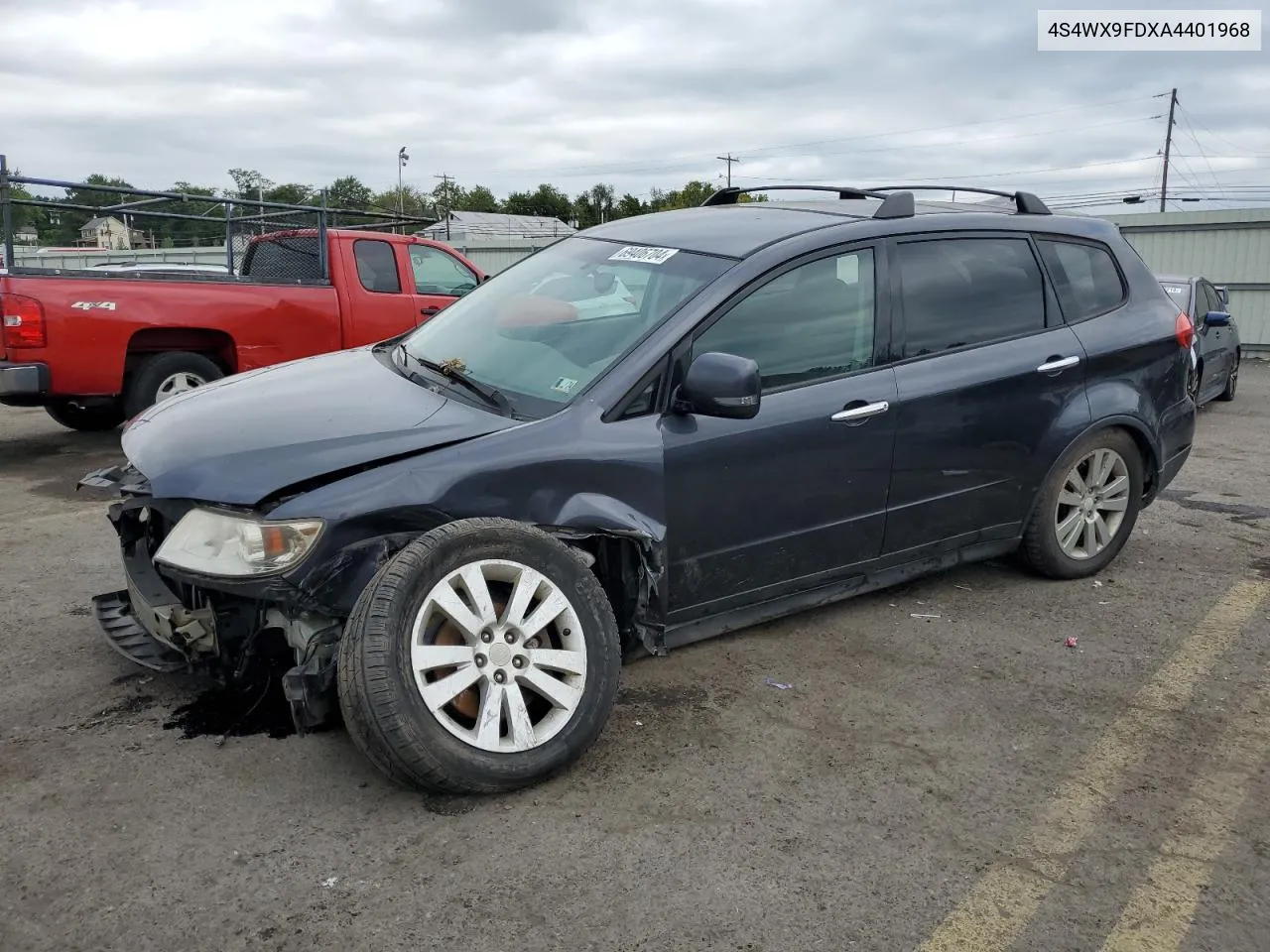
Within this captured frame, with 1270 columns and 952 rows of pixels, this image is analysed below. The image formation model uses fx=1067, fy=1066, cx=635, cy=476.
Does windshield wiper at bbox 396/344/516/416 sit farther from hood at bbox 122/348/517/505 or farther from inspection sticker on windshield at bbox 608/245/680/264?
inspection sticker on windshield at bbox 608/245/680/264

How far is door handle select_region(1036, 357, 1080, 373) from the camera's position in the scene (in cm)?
459

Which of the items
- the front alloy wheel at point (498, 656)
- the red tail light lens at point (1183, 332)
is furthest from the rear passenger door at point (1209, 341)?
the front alloy wheel at point (498, 656)

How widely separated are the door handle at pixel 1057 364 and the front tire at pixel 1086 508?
1.15ft

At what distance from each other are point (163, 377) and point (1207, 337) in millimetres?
9759

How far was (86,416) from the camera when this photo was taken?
9.09 metres

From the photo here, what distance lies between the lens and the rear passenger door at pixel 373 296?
29.8ft

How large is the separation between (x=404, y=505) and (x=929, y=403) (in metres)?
2.16

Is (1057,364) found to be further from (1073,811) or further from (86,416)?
(86,416)

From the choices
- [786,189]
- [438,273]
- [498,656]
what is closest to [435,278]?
[438,273]

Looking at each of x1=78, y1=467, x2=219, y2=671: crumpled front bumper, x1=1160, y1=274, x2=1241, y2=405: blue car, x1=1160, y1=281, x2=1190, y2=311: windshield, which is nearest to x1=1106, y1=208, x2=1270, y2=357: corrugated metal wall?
x1=1160, y1=274, x2=1241, y2=405: blue car

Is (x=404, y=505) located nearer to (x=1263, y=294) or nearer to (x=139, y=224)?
(x=139, y=224)

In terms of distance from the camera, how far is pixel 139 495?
3.34 m

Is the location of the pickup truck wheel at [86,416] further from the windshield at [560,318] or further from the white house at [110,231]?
the windshield at [560,318]

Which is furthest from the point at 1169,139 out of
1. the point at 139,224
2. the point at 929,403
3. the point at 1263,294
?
the point at 929,403
